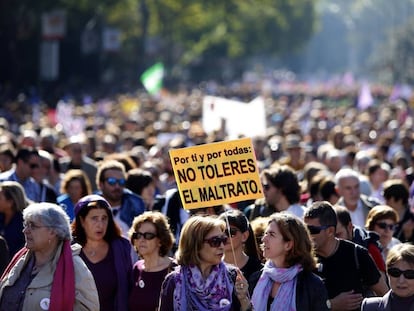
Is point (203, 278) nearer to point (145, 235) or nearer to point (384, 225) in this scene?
point (145, 235)

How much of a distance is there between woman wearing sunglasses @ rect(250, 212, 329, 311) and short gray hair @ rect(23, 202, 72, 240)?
3.48 ft

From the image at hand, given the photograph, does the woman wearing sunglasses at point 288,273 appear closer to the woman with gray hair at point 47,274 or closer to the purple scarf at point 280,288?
the purple scarf at point 280,288

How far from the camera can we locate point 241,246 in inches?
330

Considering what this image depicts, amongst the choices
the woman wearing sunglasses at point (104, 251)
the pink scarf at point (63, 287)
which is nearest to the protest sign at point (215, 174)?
the woman wearing sunglasses at point (104, 251)

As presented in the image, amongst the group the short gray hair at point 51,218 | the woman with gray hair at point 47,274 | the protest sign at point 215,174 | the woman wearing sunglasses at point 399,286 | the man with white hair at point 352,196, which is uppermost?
the man with white hair at point 352,196

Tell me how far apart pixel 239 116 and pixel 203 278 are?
13.0 meters

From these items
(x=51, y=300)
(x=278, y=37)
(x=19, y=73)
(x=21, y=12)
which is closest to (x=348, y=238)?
(x=51, y=300)

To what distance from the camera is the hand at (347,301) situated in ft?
26.6

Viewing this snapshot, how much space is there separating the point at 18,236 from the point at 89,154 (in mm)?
8219

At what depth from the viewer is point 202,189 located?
8.16m

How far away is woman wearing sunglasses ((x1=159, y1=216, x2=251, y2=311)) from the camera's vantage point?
23.1 feet

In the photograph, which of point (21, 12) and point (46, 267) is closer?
point (46, 267)

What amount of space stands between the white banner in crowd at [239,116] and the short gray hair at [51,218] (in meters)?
11.7

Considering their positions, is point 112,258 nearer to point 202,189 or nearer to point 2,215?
point 202,189
